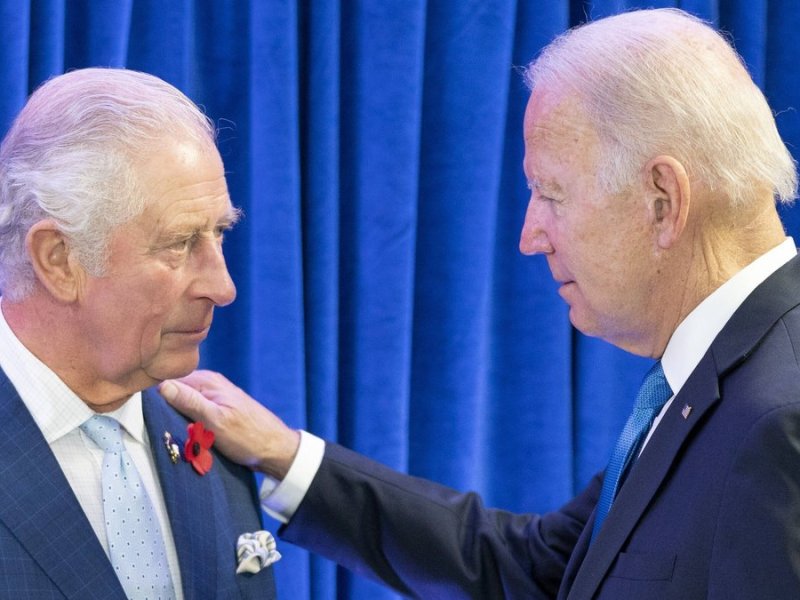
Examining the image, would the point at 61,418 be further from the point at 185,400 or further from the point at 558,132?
the point at 558,132

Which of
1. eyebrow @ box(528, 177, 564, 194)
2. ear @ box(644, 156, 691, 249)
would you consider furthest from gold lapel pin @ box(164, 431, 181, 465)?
ear @ box(644, 156, 691, 249)

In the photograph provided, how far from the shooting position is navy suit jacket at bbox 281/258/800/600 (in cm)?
131

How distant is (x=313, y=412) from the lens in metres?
2.36

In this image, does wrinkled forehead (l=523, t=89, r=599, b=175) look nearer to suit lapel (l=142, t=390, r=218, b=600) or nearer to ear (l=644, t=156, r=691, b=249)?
ear (l=644, t=156, r=691, b=249)

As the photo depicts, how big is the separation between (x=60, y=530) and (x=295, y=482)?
56cm

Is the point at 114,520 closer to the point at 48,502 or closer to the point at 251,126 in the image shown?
the point at 48,502

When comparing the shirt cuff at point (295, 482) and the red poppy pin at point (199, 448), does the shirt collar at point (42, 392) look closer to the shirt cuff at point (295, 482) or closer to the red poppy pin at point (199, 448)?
the red poppy pin at point (199, 448)

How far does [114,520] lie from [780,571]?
87cm

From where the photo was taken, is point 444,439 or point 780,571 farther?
point 444,439

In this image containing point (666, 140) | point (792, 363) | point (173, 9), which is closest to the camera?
point (792, 363)

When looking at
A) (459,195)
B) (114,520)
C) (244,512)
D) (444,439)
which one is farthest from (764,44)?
(114,520)


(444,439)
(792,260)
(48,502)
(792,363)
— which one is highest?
(792,260)

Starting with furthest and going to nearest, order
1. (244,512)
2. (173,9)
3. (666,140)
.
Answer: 1. (173,9)
2. (244,512)
3. (666,140)

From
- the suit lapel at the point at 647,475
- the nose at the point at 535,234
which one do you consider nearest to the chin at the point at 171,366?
the nose at the point at 535,234
